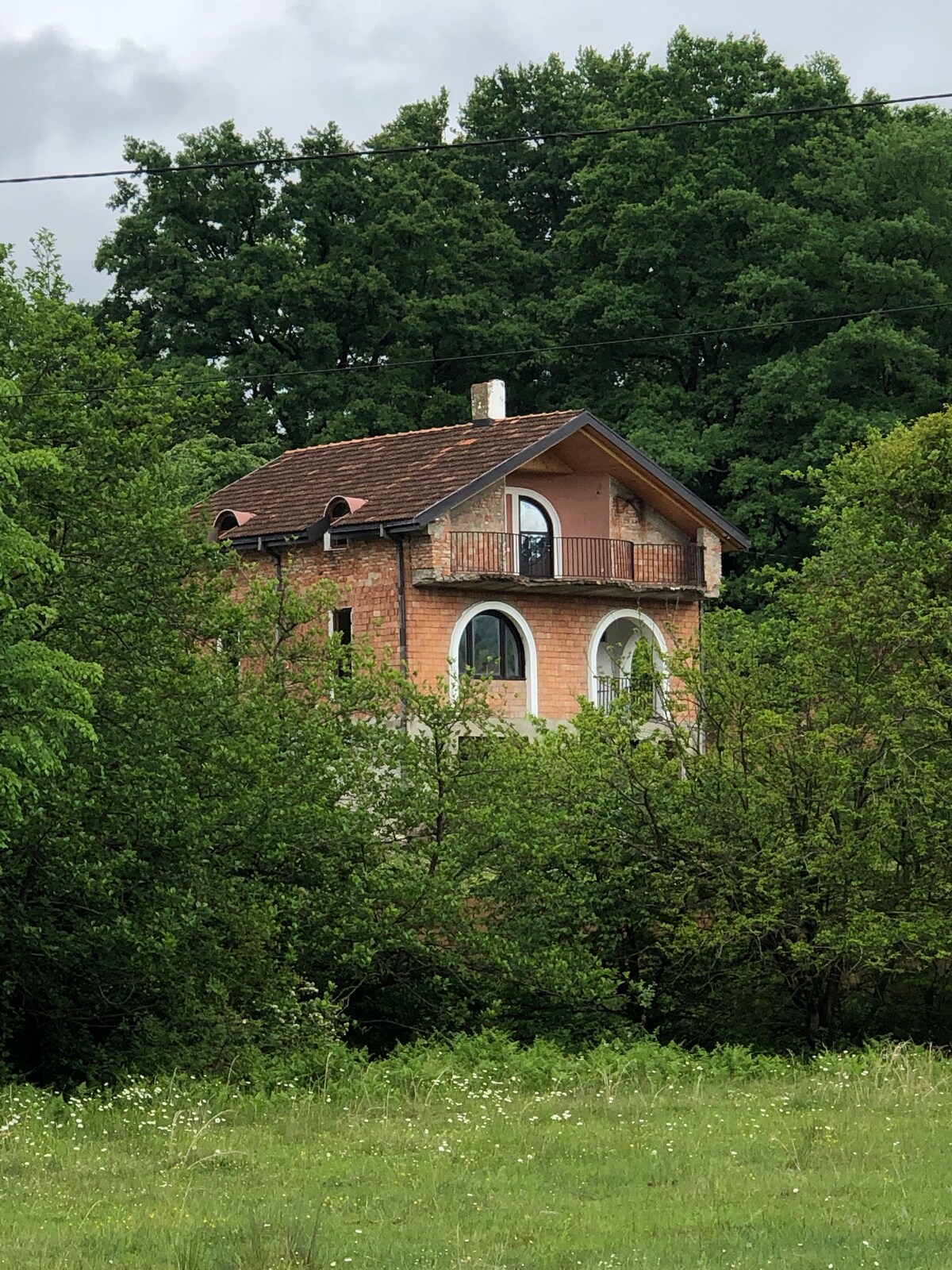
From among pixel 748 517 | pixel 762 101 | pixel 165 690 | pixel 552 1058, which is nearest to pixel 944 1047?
pixel 552 1058

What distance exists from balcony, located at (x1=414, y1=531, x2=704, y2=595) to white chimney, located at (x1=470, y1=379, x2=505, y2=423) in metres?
3.17

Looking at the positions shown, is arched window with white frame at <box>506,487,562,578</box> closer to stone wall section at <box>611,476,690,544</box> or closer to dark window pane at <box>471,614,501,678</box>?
dark window pane at <box>471,614,501,678</box>

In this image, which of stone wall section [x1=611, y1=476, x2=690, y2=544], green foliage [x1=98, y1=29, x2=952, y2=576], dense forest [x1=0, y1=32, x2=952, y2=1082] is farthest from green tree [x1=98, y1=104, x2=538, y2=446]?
dense forest [x1=0, y1=32, x2=952, y2=1082]

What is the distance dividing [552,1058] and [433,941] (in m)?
2.40

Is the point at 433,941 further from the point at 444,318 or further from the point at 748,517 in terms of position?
the point at 444,318

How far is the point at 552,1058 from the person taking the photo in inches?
751

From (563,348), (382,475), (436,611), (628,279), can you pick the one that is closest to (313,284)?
(563,348)

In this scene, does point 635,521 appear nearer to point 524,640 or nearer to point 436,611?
point 524,640

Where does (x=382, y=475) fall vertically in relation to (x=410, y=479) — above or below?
above

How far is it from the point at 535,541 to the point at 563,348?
16856 millimetres

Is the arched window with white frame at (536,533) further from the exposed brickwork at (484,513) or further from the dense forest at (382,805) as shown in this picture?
the dense forest at (382,805)

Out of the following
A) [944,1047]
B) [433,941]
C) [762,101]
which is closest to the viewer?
[433,941]

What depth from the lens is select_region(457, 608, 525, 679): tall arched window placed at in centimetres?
3447

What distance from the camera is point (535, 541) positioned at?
35469 mm
